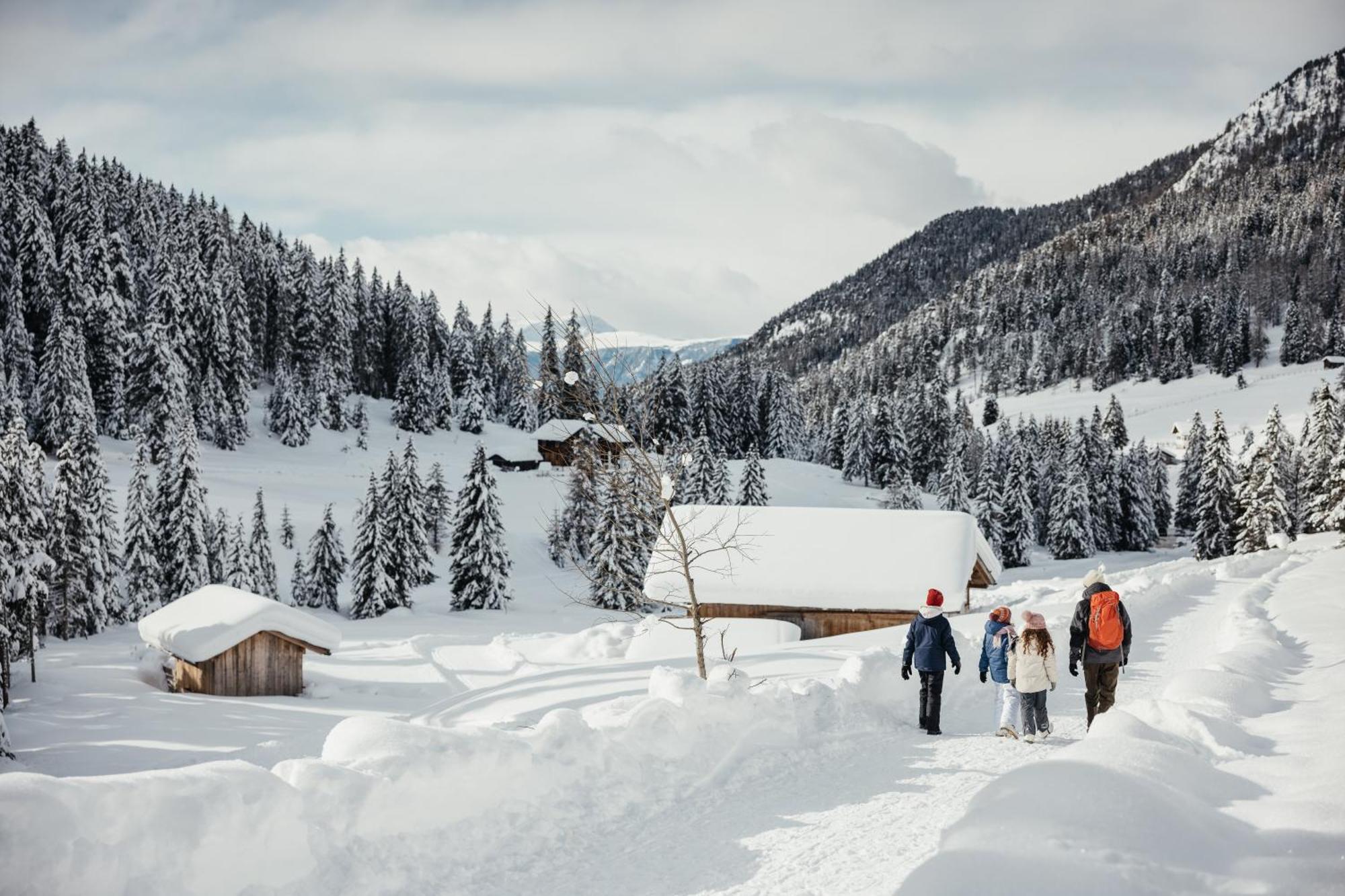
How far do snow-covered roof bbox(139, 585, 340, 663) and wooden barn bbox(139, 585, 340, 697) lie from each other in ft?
0.06

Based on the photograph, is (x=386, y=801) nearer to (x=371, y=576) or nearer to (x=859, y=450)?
(x=371, y=576)

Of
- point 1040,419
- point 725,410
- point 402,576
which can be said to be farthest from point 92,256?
point 1040,419

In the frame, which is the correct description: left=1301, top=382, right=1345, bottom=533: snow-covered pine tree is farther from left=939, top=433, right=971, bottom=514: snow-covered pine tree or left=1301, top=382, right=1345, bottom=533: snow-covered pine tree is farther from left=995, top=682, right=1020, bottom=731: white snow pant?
left=995, top=682, right=1020, bottom=731: white snow pant

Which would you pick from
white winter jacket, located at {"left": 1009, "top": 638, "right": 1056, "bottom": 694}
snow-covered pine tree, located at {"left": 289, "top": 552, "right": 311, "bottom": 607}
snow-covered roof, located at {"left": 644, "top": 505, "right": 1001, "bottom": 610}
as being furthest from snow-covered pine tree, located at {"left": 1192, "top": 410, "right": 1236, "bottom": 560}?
snow-covered pine tree, located at {"left": 289, "top": 552, "right": 311, "bottom": 607}

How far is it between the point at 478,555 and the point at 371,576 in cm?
558

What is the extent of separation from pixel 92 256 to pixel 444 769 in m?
66.9

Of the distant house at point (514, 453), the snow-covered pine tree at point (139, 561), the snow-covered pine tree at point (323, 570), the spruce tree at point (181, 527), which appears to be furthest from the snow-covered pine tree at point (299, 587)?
the distant house at point (514, 453)

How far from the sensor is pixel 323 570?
44.6 metres

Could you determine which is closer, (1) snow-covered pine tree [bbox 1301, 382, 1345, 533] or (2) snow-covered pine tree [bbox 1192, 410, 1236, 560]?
(1) snow-covered pine tree [bbox 1301, 382, 1345, 533]

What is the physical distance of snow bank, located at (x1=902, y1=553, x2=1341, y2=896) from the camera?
4199mm

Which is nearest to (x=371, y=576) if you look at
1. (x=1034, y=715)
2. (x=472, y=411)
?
(x=1034, y=715)

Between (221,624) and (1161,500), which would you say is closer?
(221,624)

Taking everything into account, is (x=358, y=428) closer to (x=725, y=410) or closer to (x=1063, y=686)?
(x=725, y=410)

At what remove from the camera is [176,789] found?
486 centimetres
